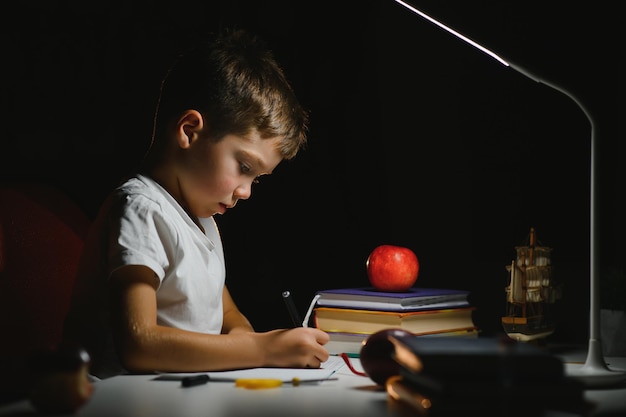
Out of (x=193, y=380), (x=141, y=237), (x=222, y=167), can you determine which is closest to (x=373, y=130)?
(x=222, y=167)

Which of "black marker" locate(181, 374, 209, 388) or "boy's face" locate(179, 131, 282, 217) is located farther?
"boy's face" locate(179, 131, 282, 217)

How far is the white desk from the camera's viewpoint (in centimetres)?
87

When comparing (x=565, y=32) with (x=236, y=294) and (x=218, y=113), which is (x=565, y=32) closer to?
(x=218, y=113)

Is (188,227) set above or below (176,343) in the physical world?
above

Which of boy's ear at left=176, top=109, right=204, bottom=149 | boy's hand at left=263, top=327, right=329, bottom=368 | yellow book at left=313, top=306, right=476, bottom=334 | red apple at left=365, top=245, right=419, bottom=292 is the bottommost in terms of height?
boy's hand at left=263, top=327, right=329, bottom=368

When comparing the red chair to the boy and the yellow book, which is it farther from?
the yellow book

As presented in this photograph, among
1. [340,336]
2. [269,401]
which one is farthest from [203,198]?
[269,401]

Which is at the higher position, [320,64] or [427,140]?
[320,64]

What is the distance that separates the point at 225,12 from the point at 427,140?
65 cm

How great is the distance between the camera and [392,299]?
1.48m

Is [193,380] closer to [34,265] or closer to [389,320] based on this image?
[389,320]

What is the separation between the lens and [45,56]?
179 cm

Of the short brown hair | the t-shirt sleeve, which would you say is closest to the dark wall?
the short brown hair

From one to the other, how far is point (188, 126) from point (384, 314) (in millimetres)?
560
